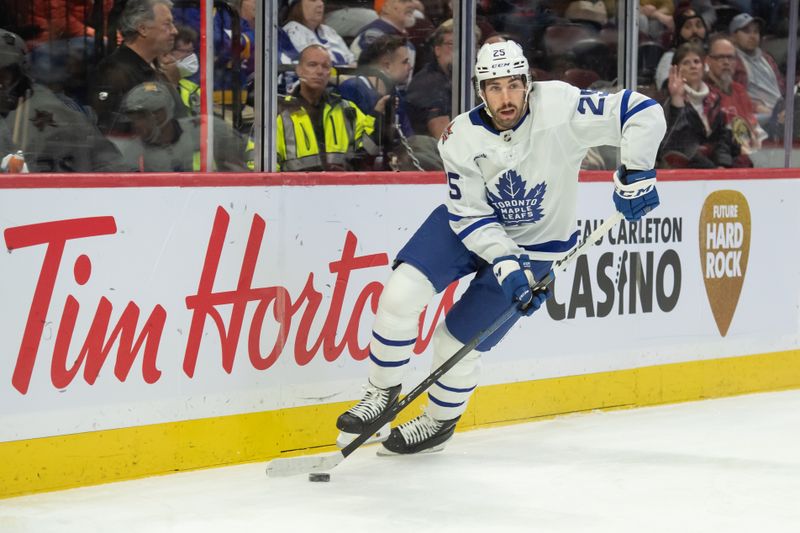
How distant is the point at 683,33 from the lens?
5.07 meters

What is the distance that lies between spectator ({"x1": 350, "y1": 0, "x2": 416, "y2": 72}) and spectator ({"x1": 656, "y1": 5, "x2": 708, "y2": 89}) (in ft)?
3.68

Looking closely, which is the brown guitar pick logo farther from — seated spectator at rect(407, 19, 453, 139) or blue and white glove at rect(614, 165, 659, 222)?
blue and white glove at rect(614, 165, 659, 222)

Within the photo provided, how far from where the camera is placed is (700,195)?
192 inches

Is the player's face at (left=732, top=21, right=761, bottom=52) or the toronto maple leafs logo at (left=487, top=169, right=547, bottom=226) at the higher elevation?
the player's face at (left=732, top=21, right=761, bottom=52)

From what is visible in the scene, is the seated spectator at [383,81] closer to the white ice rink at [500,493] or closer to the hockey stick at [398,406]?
the hockey stick at [398,406]

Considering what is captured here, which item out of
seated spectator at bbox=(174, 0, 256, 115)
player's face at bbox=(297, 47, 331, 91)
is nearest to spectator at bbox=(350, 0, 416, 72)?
player's face at bbox=(297, 47, 331, 91)

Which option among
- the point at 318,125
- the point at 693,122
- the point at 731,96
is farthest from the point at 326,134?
the point at 731,96

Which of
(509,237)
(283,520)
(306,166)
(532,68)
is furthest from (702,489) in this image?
(532,68)

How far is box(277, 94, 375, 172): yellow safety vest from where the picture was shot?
3.98 m

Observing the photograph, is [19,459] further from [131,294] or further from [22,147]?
[22,147]

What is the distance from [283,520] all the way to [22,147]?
3.76 ft

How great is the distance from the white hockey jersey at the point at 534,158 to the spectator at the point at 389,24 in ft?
2.01

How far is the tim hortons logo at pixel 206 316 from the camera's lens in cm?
333

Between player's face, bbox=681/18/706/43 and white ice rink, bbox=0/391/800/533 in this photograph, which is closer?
white ice rink, bbox=0/391/800/533
